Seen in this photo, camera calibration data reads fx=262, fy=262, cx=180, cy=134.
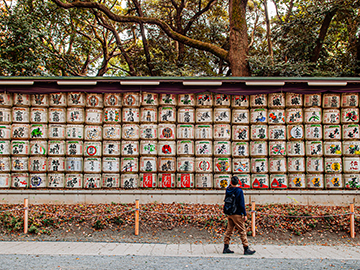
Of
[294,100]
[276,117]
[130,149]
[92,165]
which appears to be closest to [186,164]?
[130,149]

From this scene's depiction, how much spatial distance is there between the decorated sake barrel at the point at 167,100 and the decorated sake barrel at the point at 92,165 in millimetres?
3095

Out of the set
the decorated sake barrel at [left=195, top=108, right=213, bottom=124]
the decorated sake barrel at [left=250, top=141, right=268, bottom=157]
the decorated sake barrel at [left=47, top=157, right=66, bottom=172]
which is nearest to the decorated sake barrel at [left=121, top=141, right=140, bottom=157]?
the decorated sake barrel at [left=47, top=157, right=66, bottom=172]

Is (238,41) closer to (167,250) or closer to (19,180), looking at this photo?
(167,250)

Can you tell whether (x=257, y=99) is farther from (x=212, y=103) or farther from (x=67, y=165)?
(x=67, y=165)

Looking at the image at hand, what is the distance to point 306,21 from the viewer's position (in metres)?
14.5

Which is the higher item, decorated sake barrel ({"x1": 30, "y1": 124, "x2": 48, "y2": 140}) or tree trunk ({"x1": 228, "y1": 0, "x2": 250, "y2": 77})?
tree trunk ({"x1": 228, "y1": 0, "x2": 250, "y2": 77})

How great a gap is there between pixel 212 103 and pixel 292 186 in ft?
13.4

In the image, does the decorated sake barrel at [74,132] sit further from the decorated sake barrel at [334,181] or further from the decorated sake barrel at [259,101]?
the decorated sake barrel at [334,181]

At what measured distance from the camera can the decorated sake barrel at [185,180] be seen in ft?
30.5

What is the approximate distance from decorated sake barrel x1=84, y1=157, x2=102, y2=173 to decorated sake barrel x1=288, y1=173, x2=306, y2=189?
6804mm

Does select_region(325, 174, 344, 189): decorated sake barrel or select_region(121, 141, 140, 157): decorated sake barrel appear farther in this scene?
select_region(121, 141, 140, 157): decorated sake barrel

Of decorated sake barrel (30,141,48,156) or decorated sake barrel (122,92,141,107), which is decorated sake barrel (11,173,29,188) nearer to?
decorated sake barrel (30,141,48,156)

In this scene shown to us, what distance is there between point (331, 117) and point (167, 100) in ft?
19.5

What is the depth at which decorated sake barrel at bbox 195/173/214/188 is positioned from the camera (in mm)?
9273
